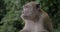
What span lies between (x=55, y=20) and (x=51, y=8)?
32 centimetres

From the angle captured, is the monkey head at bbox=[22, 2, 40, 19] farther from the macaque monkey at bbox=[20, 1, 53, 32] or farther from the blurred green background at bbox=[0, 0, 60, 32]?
the blurred green background at bbox=[0, 0, 60, 32]

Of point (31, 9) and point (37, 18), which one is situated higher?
point (31, 9)

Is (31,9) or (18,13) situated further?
(18,13)

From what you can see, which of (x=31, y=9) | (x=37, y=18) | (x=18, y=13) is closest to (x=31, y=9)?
(x=31, y=9)

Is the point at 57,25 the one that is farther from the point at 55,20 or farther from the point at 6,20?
the point at 6,20

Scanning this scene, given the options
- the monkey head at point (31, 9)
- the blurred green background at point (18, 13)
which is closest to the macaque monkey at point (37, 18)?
the monkey head at point (31, 9)

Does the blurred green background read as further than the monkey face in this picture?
Yes

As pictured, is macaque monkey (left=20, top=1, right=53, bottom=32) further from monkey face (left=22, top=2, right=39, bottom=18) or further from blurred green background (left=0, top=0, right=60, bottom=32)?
blurred green background (left=0, top=0, right=60, bottom=32)

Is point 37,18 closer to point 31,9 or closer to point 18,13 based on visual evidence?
point 31,9

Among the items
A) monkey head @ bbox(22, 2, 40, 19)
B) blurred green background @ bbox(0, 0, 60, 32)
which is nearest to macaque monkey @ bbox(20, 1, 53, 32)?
monkey head @ bbox(22, 2, 40, 19)

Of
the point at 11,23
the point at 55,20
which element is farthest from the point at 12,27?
the point at 55,20

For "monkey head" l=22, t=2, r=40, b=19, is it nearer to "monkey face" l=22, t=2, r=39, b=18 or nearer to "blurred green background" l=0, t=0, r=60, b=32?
"monkey face" l=22, t=2, r=39, b=18

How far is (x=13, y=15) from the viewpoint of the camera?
298 inches

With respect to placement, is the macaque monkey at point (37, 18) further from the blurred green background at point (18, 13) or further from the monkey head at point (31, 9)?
the blurred green background at point (18, 13)
